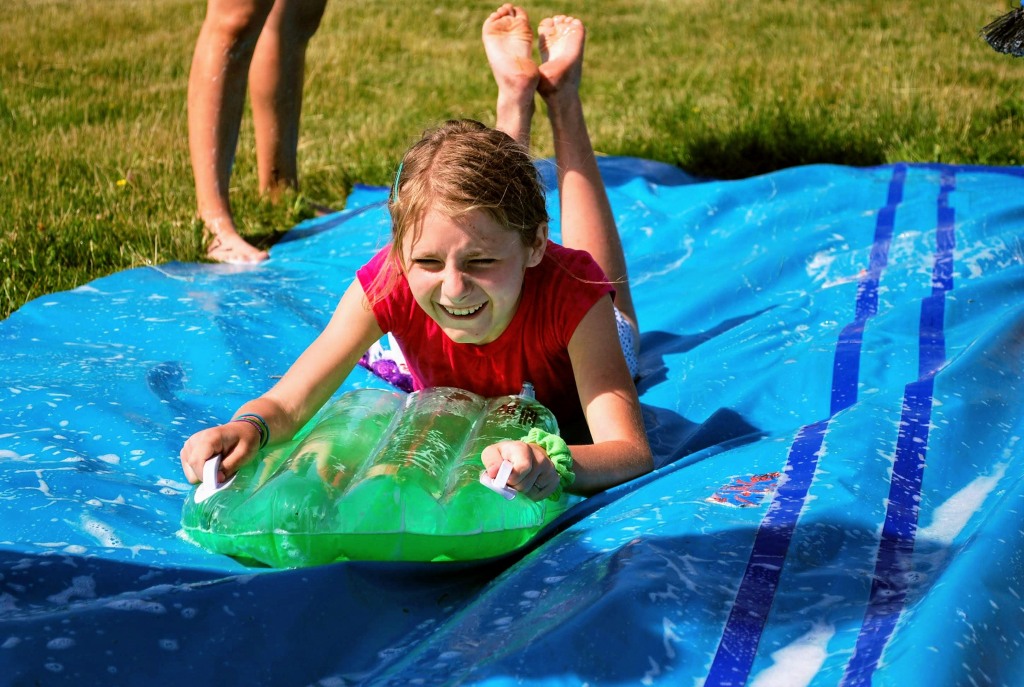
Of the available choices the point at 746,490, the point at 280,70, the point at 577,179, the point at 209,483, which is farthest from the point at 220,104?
the point at 746,490

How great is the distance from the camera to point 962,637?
137cm

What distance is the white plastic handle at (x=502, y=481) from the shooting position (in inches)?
68.8

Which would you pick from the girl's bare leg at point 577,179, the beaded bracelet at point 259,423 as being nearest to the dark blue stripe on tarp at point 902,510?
the girl's bare leg at point 577,179

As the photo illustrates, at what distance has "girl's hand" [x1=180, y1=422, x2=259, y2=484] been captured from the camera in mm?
2004

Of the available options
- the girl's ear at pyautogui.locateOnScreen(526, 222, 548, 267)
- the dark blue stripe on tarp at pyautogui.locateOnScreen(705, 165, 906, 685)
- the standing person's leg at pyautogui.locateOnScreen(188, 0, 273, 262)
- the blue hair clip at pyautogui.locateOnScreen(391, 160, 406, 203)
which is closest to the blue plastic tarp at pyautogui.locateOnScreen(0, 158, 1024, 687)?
the dark blue stripe on tarp at pyautogui.locateOnScreen(705, 165, 906, 685)

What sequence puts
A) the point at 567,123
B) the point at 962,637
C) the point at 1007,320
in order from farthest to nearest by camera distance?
the point at 567,123
the point at 1007,320
the point at 962,637

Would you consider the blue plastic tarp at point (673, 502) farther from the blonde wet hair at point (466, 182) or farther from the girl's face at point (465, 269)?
the blonde wet hair at point (466, 182)

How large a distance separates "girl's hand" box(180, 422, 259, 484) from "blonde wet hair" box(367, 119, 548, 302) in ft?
1.45

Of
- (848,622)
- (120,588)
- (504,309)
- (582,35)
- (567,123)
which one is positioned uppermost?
(582,35)

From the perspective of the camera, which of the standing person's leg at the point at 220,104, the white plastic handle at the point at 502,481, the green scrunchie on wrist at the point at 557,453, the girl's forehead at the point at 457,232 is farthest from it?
the standing person's leg at the point at 220,104

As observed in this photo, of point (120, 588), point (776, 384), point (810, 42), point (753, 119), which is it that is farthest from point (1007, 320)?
point (810, 42)

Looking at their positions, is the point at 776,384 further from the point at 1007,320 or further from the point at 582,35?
the point at 582,35

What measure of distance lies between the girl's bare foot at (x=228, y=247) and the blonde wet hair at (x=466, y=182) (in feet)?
5.07

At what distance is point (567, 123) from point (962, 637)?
1.81m
